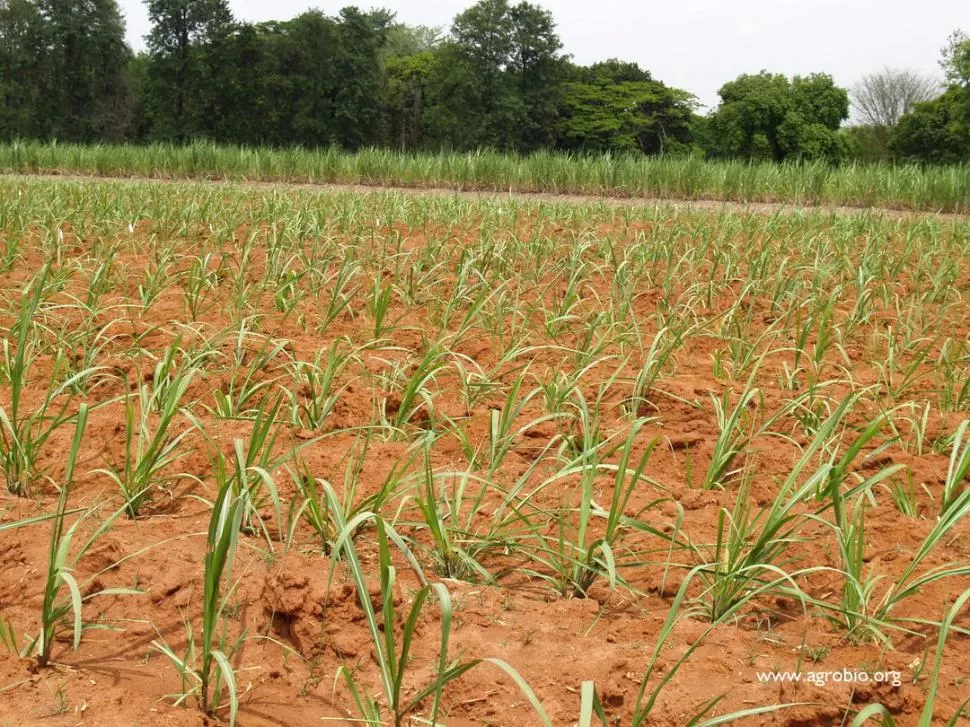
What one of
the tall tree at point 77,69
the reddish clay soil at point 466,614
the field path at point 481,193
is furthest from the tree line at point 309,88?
the reddish clay soil at point 466,614

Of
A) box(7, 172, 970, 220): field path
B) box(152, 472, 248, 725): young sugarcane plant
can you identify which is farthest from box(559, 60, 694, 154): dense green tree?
box(152, 472, 248, 725): young sugarcane plant

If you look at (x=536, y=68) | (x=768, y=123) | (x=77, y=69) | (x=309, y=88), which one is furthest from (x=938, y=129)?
(x=77, y=69)

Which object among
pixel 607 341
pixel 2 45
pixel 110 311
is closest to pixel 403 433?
pixel 607 341

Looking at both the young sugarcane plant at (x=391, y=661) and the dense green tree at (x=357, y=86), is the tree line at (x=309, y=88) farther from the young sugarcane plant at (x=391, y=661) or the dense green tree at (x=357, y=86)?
the young sugarcane plant at (x=391, y=661)

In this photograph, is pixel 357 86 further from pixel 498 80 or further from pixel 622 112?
pixel 622 112

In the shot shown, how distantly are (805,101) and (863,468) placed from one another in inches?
1228

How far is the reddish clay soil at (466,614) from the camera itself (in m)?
1.35

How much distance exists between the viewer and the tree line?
26.8 metres

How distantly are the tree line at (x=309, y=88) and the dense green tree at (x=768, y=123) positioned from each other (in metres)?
0.05

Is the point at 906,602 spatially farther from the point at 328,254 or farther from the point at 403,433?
the point at 328,254

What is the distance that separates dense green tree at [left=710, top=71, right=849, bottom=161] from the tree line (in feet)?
0.17

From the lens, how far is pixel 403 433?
229cm

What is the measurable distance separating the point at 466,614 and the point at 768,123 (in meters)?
30.5

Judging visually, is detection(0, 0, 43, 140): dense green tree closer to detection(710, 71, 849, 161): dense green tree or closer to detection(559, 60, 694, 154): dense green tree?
detection(559, 60, 694, 154): dense green tree
